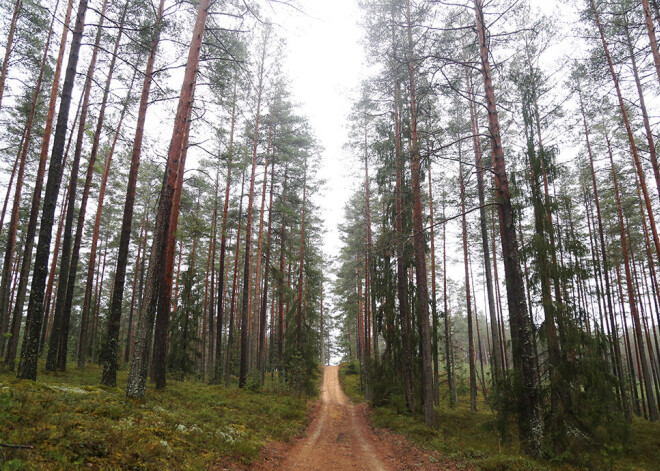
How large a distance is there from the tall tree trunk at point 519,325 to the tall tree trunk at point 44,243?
10937 mm

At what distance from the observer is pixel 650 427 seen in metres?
14.5

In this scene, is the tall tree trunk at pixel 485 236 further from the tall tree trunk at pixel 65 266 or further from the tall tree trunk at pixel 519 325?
the tall tree trunk at pixel 65 266

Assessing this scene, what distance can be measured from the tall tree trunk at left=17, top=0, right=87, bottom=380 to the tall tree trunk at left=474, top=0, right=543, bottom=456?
10.9m

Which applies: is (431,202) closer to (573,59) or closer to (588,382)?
(573,59)

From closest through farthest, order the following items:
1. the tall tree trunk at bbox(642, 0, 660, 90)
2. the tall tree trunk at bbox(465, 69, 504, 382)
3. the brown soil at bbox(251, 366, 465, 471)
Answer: the brown soil at bbox(251, 366, 465, 471) → the tall tree trunk at bbox(642, 0, 660, 90) → the tall tree trunk at bbox(465, 69, 504, 382)

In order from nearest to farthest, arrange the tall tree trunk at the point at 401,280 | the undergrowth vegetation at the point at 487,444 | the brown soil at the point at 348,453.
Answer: the undergrowth vegetation at the point at 487,444 → the brown soil at the point at 348,453 → the tall tree trunk at the point at 401,280

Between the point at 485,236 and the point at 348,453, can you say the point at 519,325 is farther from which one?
the point at 485,236

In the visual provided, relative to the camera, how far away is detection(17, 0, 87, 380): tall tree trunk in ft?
25.8

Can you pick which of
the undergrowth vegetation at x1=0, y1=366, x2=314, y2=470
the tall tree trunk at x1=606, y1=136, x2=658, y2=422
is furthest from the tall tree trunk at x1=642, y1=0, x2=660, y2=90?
the undergrowth vegetation at x1=0, y1=366, x2=314, y2=470

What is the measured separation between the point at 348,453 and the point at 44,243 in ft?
31.3

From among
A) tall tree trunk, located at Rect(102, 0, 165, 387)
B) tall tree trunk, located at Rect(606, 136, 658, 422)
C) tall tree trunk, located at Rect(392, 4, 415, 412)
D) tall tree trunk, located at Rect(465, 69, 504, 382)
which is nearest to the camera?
tall tree trunk, located at Rect(102, 0, 165, 387)

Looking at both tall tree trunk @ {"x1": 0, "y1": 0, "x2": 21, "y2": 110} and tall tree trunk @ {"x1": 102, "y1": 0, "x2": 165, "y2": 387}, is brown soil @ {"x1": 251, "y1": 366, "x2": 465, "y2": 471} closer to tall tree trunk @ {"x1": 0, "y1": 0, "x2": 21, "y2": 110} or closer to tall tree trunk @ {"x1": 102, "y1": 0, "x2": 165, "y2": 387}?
tall tree trunk @ {"x1": 102, "y1": 0, "x2": 165, "y2": 387}

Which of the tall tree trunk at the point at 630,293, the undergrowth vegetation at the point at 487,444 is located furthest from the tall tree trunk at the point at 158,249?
the tall tree trunk at the point at 630,293

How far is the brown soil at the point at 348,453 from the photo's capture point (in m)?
7.05
